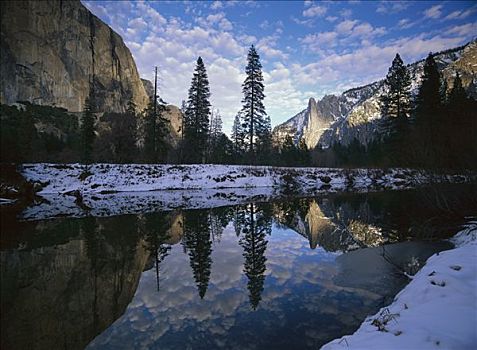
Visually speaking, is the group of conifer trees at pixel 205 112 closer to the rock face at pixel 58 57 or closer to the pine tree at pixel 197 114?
the pine tree at pixel 197 114

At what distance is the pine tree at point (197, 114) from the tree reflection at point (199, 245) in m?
26.2

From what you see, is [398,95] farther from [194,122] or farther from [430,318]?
[430,318]

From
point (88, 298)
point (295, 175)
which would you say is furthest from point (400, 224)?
point (295, 175)

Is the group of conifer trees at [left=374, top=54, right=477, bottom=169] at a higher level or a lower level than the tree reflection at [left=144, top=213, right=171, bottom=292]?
higher

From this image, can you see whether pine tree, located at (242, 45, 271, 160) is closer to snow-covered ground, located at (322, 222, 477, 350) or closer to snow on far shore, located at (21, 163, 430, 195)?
snow on far shore, located at (21, 163, 430, 195)

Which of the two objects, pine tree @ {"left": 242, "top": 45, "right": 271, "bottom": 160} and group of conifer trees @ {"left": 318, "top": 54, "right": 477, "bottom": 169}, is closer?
group of conifer trees @ {"left": 318, "top": 54, "right": 477, "bottom": 169}

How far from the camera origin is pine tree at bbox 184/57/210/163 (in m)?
40.0

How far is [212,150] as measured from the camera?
2248 inches

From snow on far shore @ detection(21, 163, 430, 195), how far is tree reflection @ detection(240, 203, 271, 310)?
14.8 meters

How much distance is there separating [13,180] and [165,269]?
26807mm

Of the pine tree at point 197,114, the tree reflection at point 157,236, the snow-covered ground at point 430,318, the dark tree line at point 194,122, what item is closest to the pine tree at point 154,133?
the dark tree line at point 194,122

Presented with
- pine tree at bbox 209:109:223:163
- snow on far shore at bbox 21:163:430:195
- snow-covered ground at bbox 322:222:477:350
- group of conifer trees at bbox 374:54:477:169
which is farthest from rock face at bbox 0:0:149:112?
snow-covered ground at bbox 322:222:477:350

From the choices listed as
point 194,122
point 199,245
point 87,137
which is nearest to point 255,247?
point 199,245

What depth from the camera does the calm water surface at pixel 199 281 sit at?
419cm
